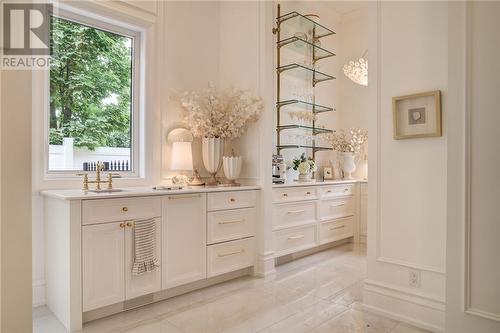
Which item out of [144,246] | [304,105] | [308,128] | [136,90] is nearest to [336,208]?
[308,128]

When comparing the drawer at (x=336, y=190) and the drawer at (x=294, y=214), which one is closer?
the drawer at (x=294, y=214)

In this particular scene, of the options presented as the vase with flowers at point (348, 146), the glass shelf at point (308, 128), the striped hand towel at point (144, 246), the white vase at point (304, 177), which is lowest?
the striped hand towel at point (144, 246)

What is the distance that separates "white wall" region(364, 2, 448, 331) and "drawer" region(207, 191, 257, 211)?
1.14 metres

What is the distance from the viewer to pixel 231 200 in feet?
9.95

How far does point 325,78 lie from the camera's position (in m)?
4.66

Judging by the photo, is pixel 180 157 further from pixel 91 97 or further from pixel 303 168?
pixel 303 168

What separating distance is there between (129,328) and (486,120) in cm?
248

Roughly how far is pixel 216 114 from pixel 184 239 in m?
1.23

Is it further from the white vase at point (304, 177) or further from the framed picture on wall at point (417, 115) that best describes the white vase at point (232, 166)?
the framed picture on wall at point (417, 115)

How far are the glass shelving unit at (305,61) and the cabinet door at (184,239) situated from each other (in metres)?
1.74

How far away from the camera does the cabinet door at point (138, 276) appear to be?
2.38m

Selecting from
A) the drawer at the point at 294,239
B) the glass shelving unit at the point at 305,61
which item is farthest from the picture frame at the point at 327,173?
the drawer at the point at 294,239

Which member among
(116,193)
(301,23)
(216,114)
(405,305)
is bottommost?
(405,305)

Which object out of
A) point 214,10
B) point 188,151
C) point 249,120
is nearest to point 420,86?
point 249,120
